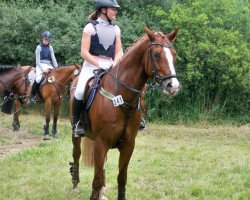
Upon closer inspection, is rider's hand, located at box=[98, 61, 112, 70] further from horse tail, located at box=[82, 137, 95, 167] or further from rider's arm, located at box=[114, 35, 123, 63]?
horse tail, located at box=[82, 137, 95, 167]

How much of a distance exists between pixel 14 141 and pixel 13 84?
158cm

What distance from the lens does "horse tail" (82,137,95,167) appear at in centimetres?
651

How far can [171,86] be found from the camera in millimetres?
4668

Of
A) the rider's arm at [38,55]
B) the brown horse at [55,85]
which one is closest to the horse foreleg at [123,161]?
the brown horse at [55,85]

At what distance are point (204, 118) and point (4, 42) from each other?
8.24 m

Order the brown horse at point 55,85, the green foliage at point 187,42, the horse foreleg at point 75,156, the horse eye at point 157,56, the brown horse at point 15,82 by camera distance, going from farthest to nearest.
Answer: the green foliage at point 187,42 < the brown horse at point 55,85 < the brown horse at point 15,82 < the horse foreleg at point 75,156 < the horse eye at point 157,56

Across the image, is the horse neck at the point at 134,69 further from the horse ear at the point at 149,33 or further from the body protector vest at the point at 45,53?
the body protector vest at the point at 45,53

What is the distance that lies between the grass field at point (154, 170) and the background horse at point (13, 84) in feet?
3.48

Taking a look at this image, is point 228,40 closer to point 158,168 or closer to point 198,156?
point 198,156

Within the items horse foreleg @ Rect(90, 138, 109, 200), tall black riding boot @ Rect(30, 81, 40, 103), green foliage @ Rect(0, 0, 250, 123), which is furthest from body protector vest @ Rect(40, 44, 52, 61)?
horse foreleg @ Rect(90, 138, 109, 200)

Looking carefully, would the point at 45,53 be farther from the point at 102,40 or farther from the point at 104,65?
the point at 104,65

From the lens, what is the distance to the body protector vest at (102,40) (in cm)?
586

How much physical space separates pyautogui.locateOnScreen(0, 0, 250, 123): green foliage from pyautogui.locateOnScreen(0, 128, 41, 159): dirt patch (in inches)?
162

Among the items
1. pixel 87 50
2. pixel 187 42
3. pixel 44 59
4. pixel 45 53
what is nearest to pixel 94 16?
pixel 87 50
